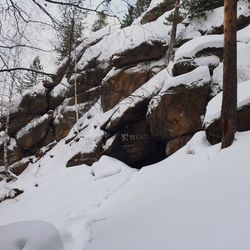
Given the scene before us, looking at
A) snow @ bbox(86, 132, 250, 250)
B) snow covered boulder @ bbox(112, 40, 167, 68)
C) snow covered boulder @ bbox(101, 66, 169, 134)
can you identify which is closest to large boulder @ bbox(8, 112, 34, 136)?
snow covered boulder @ bbox(112, 40, 167, 68)

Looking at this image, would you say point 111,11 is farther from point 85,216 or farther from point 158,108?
point 158,108

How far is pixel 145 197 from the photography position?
6078 mm

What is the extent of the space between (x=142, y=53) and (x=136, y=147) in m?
5.51

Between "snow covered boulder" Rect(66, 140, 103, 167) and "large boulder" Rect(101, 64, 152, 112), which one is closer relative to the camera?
"snow covered boulder" Rect(66, 140, 103, 167)

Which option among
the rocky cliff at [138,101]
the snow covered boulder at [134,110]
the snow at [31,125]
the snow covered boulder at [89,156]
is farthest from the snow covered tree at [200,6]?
the snow at [31,125]

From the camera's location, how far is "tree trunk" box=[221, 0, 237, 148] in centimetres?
714

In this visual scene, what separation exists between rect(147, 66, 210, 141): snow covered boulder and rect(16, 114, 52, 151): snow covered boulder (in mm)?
11521

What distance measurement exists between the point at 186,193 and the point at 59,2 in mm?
3256

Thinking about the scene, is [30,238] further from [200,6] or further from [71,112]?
[71,112]

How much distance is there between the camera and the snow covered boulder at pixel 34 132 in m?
21.6

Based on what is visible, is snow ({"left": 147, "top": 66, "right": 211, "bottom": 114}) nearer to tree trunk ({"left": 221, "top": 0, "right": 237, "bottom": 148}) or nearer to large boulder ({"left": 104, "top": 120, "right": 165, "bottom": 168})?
large boulder ({"left": 104, "top": 120, "right": 165, "bottom": 168})

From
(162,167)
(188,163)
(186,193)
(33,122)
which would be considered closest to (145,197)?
(186,193)

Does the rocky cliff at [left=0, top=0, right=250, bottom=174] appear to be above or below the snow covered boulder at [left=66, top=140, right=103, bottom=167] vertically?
above

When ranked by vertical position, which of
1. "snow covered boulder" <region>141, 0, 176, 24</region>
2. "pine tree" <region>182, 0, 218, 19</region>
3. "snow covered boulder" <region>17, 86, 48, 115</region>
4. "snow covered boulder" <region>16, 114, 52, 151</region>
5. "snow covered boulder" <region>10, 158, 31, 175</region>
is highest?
"snow covered boulder" <region>141, 0, 176, 24</region>
